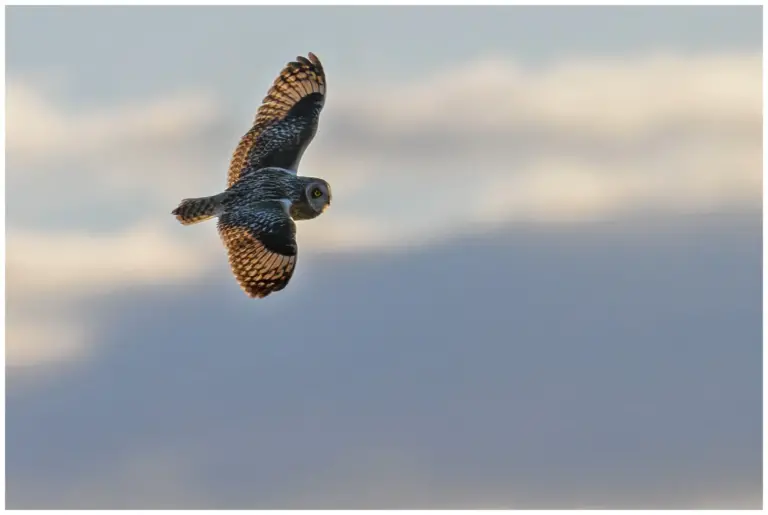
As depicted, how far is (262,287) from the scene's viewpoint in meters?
19.3

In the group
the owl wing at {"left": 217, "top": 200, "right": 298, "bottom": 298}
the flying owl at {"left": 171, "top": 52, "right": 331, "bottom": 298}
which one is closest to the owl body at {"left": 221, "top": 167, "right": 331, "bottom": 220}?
the flying owl at {"left": 171, "top": 52, "right": 331, "bottom": 298}

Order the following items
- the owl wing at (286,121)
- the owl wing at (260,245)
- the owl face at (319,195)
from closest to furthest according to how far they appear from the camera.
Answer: the owl wing at (260,245)
the owl face at (319,195)
the owl wing at (286,121)

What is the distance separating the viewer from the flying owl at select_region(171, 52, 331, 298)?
19375 mm

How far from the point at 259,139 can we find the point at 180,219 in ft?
7.16

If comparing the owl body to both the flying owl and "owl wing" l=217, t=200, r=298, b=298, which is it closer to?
the flying owl

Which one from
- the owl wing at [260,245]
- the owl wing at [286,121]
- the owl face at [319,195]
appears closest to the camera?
the owl wing at [260,245]

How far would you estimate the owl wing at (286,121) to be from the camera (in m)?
20.7

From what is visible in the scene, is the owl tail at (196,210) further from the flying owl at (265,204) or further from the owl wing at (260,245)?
the owl wing at (260,245)

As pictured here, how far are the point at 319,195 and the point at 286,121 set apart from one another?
189cm

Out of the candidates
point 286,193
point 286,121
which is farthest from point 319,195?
point 286,121

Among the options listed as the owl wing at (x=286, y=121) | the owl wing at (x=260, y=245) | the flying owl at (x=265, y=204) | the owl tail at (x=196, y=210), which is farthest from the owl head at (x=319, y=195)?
the owl tail at (x=196, y=210)

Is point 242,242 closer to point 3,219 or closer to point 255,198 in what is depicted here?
point 255,198

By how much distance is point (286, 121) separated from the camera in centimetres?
2108

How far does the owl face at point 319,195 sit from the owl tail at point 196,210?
4.16 feet
